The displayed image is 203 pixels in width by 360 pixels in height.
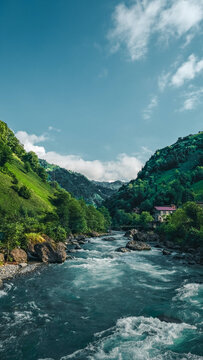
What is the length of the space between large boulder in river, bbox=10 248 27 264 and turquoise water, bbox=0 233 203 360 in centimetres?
671

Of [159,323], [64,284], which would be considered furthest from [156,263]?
[159,323]

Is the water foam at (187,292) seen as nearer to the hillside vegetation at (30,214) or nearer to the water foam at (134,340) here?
the water foam at (134,340)

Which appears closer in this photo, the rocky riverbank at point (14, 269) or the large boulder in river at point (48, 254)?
the rocky riverbank at point (14, 269)

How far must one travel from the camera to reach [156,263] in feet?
175

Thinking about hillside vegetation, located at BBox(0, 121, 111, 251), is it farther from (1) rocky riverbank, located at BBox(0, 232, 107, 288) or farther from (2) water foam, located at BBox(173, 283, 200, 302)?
(2) water foam, located at BBox(173, 283, 200, 302)

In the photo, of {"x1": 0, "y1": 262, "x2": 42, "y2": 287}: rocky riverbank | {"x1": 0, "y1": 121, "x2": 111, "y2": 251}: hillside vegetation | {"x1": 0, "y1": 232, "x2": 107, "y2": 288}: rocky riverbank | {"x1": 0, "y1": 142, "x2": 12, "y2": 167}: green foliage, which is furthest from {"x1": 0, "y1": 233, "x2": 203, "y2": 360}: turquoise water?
{"x1": 0, "y1": 142, "x2": 12, "y2": 167}: green foliage

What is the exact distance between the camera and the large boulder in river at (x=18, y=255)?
45.3m

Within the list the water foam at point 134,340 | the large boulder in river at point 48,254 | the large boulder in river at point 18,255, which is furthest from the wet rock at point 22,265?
the water foam at point 134,340

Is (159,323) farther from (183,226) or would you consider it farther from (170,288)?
(183,226)

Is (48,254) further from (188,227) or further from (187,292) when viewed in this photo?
(188,227)

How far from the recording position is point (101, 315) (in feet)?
82.9

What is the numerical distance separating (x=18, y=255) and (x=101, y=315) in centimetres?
2732

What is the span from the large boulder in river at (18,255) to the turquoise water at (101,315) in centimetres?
671

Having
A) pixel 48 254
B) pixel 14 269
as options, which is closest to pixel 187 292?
pixel 14 269
